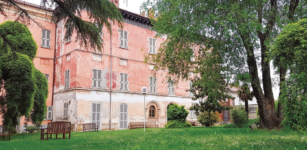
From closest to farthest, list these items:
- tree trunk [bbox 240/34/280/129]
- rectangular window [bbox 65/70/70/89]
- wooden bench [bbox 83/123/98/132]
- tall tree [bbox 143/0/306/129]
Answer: tall tree [bbox 143/0/306/129], tree trunk [bbox 240/34/280/129], wooden bench [bbox 83/123/98/132], rectangular window [bbox 65/70/70/89]

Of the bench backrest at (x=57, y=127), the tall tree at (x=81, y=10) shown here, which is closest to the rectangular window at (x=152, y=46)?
the bench backrest at (x=57, y=127)

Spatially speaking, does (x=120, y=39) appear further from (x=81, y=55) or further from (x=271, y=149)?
(x=271, y=149)

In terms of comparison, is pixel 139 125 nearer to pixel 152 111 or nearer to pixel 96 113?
pixel 152 111

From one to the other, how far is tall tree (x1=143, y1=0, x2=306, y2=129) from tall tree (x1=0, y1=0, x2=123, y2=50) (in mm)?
4679

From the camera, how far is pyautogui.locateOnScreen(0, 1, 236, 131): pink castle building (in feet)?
70.1

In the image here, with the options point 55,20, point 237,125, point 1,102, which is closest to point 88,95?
point 1,102

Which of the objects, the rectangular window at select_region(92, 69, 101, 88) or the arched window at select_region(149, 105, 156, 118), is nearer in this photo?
the rectangular window at select_region(92, 69, 101, 88)

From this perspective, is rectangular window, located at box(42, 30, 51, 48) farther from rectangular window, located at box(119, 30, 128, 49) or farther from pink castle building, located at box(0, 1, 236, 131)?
rectangular window, located at box(119, 30, 128, 49)

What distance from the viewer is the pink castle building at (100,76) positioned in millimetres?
21359

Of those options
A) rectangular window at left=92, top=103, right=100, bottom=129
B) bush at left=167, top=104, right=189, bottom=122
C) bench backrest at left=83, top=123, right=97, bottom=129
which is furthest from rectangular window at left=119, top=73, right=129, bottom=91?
bush at left=167, top=104, right=189, bottom=122

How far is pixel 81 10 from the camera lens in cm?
733

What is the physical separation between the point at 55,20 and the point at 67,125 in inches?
259

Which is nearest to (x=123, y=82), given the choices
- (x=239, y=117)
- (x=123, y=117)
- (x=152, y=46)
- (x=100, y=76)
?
A: (x=100, y=76)

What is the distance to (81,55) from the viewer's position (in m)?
21.6
